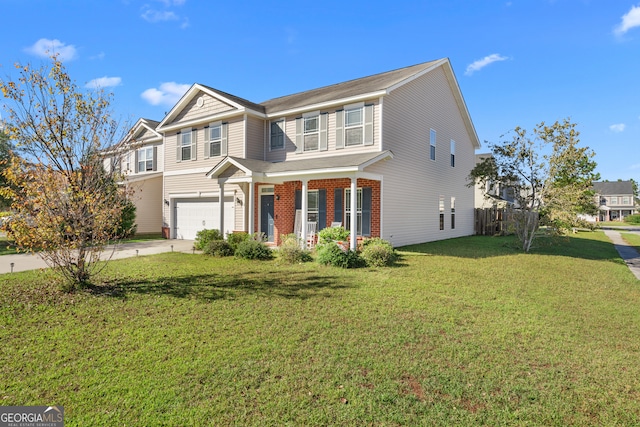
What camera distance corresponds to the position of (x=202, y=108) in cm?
1783

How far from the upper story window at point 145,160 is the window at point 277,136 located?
978cm

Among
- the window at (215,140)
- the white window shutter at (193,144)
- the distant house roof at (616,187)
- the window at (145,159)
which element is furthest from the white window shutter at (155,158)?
the distant house roof at (616,187)

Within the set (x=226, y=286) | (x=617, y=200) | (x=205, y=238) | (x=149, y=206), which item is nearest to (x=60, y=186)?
(x=226, y=286)

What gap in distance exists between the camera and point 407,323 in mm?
5523

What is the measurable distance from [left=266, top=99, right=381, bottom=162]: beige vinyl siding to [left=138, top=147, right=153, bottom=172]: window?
990 centimetres

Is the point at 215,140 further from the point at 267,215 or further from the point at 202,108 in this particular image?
the point at 267,215

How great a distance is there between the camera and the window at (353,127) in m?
13.8

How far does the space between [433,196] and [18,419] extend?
56.0 ft

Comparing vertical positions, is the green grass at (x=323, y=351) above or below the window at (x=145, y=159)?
below

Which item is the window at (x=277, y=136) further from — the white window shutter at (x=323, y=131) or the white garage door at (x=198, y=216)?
the white garage door at (x=198, y=216)

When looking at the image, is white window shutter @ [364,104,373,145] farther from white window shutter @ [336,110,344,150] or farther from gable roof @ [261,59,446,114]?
white window shutter @ [336,110,344,150]

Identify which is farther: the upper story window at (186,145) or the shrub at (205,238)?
the upper story window at (186,145)

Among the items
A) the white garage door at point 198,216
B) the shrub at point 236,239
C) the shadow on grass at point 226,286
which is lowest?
the shadow on grass at point 226,286

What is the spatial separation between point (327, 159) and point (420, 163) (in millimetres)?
5059
